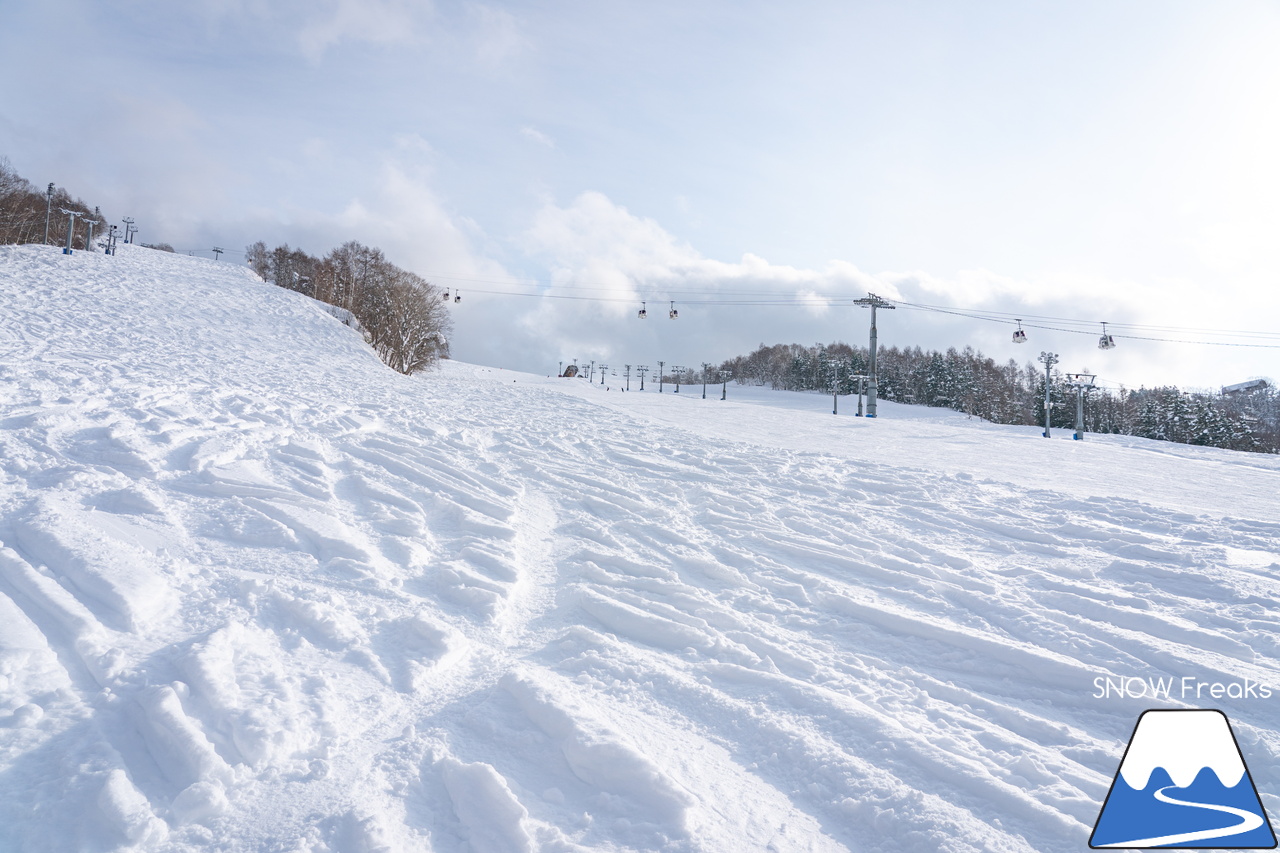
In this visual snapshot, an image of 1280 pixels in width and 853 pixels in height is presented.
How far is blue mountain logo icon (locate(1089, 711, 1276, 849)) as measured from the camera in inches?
106

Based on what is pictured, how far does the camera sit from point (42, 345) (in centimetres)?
1242

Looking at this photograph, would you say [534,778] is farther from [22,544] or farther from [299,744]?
[22,544]

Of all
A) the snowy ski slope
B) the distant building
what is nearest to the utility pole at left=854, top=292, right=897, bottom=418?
the snowy ski slope

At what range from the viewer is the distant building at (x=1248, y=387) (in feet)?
310

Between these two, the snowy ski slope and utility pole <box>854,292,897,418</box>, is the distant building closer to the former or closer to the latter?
utility pole <box>854,292,897,418</box>

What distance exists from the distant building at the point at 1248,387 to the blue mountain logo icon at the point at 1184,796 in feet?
410

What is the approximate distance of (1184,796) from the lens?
2861mm

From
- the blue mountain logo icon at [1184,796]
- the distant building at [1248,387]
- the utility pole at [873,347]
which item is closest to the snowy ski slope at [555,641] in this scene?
the blue mountain logo icon at [1184,796]

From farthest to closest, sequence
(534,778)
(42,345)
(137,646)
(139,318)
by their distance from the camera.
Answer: (139,318) < (42,345) < (137,646) < (534,778)

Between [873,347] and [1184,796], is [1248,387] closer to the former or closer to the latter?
[873,347]

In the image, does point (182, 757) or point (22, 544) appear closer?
point (182, 757)

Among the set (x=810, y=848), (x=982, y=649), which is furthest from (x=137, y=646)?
(x=982, y=649)

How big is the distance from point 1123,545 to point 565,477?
265 inches

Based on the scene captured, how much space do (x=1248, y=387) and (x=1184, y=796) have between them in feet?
439
